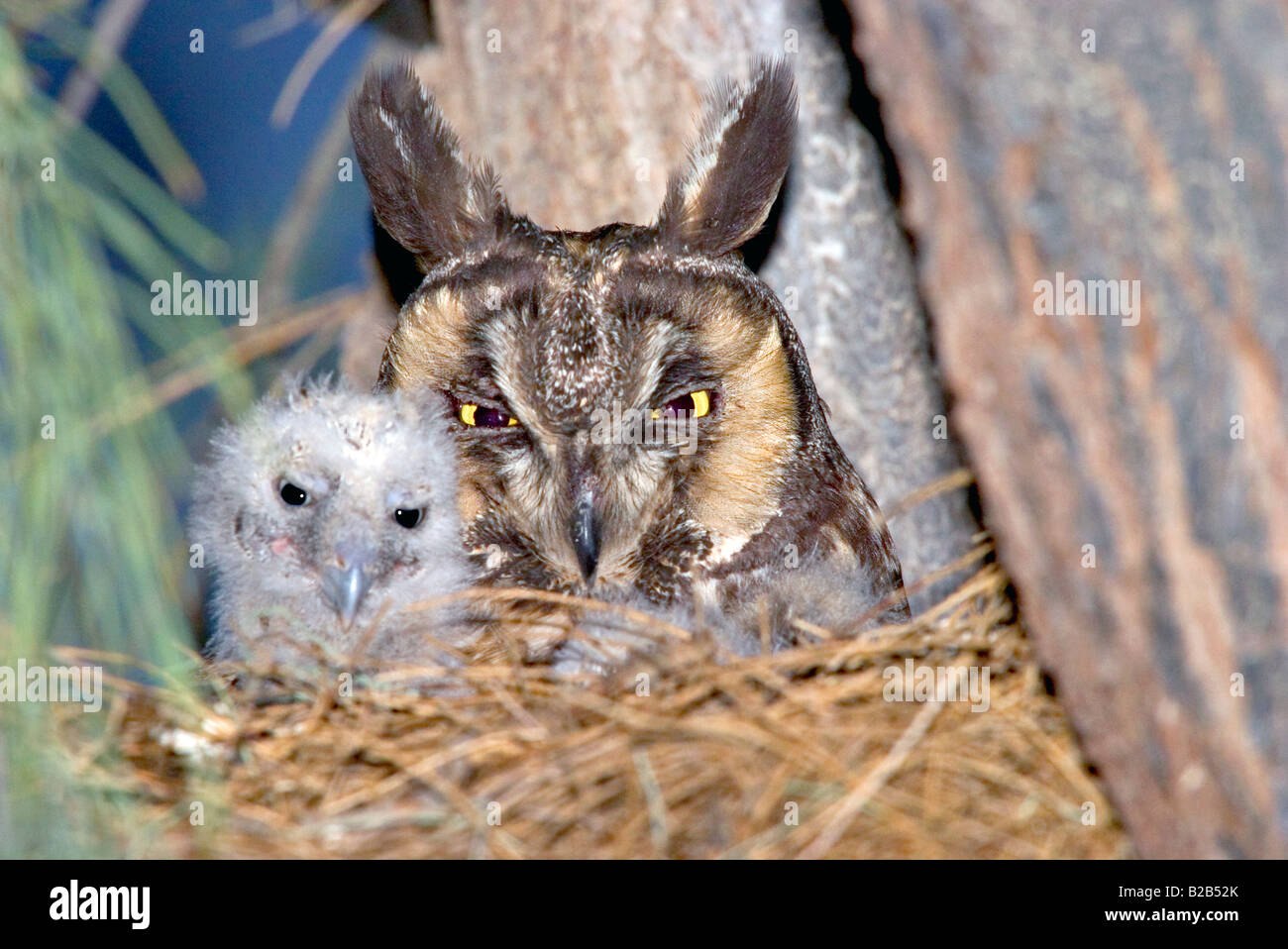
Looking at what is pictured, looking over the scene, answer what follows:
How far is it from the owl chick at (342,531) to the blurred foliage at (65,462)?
268 mm

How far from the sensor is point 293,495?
1.75 meters

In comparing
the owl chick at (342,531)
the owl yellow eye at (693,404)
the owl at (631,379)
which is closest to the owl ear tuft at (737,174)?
the owl at (631,379)

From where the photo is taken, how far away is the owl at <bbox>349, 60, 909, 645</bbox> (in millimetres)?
1697

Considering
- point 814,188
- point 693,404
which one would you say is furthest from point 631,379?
point 814,188

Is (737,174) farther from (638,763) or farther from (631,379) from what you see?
(638,763)

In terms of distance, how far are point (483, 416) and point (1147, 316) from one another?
99 cm

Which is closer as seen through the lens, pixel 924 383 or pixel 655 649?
pixel 655 649

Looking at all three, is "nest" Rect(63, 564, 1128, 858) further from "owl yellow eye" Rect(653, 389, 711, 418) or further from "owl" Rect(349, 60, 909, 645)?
"owl yellow eye" Rect(653, 389, 711, 418)

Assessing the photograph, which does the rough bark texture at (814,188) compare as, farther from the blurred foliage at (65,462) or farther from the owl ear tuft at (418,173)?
the blurred foliage at (65,462)

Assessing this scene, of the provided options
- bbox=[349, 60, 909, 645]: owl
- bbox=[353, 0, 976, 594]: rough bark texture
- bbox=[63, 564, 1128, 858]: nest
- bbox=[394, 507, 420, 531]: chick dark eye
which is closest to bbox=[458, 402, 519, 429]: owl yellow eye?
bbox=[349, 60, 909, 645]: owl
